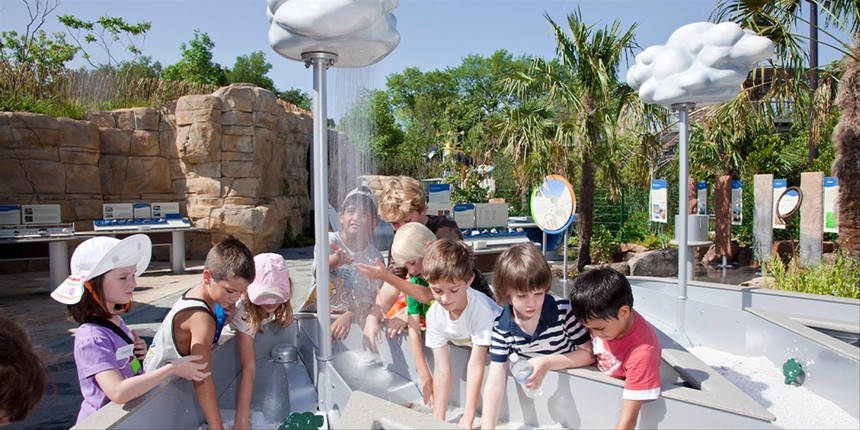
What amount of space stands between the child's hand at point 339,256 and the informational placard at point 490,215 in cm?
548

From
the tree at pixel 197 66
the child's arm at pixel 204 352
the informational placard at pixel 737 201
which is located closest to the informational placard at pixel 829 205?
the informational placard at pixel 737 201

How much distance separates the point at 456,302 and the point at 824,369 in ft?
5.61

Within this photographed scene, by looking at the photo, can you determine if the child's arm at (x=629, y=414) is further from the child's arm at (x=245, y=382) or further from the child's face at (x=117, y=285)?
the child's face at (x=117, y=285)

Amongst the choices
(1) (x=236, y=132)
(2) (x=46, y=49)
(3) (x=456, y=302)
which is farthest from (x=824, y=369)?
(2) (x=46, y=49)

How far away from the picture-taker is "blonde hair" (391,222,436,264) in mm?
2428

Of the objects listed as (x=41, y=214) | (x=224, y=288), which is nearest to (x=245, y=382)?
(x=224, y=288)

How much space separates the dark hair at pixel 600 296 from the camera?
6.13ft

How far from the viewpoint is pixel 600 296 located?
1874 millimetres

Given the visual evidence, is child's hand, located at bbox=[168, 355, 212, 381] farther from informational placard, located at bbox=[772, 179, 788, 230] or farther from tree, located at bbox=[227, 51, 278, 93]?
tree, located at bbox=[227, 51, 278, 93]

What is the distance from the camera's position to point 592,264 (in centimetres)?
1005

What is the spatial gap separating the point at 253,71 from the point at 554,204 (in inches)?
1297

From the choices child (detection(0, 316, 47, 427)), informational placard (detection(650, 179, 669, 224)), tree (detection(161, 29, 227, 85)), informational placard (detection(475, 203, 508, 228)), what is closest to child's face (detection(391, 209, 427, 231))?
Result: child (detection(0, 316, 47, 427))

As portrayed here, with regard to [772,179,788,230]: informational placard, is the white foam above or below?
below

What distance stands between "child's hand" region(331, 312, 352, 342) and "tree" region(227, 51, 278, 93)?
32.8 meters
